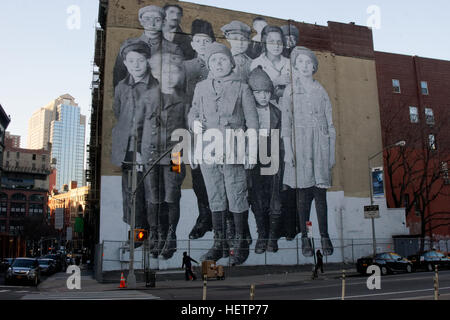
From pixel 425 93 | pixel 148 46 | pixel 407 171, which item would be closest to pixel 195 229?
pixel 148 46

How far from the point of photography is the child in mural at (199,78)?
36.4 meters

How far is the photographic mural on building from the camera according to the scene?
35.9 m

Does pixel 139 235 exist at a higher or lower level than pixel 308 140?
lower

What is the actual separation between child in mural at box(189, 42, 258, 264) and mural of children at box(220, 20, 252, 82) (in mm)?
563

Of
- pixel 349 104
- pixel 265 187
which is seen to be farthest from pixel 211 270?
pixel 349 104

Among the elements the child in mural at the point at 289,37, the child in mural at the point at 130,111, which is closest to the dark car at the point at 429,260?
the child in mural at the point at 130,111

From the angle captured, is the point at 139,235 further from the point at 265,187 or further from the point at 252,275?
the point at 265,187

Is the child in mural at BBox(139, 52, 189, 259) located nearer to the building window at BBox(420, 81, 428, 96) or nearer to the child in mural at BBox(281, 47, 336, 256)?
the child in mural at BBox(281, 47, 336, 256)

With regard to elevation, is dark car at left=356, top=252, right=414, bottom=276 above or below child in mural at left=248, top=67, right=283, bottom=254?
below

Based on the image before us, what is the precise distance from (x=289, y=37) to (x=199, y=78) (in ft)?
34.6

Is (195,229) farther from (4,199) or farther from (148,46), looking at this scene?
(4,199)

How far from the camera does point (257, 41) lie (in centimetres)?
4159

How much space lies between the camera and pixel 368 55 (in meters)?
46.3

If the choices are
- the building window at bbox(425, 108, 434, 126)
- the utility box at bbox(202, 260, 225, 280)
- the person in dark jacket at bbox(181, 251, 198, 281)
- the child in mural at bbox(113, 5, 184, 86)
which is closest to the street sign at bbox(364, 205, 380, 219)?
the utility box at bbox(202, 260, 225, 280)
